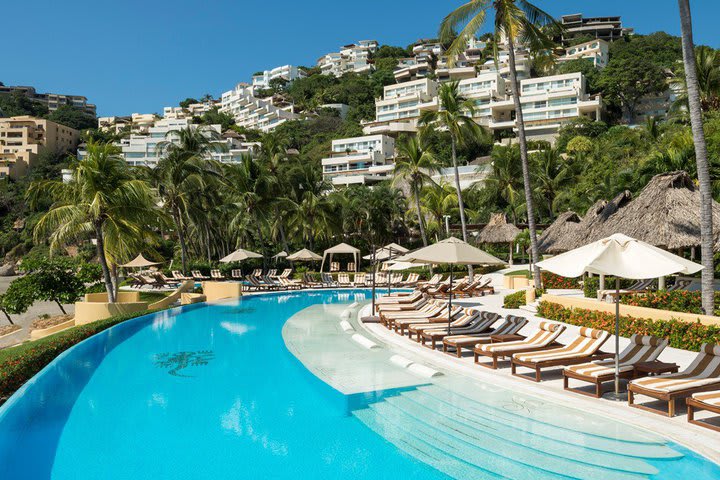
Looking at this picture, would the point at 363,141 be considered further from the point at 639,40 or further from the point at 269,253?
the point at 639,40

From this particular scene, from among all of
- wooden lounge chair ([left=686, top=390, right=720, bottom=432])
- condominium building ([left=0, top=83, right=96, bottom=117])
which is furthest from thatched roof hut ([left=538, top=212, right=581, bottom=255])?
condominium building ([left=0, top=83, right=96, bottom=117])

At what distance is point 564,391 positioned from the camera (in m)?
7.82

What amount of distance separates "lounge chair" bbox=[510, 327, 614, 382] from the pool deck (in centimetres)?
27

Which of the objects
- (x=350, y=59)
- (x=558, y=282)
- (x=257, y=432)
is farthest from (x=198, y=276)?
(x=350, y=59)

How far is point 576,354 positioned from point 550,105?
70.0 metres

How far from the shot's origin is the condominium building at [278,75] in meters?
162

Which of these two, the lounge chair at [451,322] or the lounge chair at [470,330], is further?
the lounge chair at [451,322]

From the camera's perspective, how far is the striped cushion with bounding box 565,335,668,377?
7621 millimetres

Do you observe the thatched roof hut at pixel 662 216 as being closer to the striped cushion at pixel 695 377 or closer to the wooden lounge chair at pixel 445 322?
the wooden lounge chair at pixel 445 322

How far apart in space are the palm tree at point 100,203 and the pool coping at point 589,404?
11.8 meters

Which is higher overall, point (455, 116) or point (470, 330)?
point (455, 116)

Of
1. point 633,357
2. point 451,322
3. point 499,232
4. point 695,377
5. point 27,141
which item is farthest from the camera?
point 27,141

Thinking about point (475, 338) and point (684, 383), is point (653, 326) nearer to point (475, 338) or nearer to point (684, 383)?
point (475, 338)

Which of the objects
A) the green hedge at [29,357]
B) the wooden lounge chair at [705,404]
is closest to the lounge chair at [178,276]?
the green hedge at [29,357]
